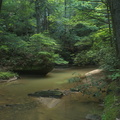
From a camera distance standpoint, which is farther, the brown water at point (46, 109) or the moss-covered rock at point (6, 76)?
the moss-covered rock at point (6, 76)

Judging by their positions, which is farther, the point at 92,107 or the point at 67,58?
the point at 67,58

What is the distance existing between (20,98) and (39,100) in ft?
3.20

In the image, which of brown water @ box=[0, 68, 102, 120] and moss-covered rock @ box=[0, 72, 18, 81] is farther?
moss-covered rock @ box=[0, 72, 18, 81]

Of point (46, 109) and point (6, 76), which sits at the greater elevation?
point (6, 76)

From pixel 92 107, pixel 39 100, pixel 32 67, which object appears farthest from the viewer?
pixel 32 67

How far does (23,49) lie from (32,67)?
239 centimetres

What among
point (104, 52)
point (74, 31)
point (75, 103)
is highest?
point (74, 31)

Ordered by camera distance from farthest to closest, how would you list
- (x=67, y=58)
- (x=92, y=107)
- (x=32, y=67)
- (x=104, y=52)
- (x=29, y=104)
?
(x=67, y=58), (x=32, y=67), (x=104, y=52), (x=29, y=104), (x=92, y=107)

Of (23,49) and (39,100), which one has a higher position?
(23,49)

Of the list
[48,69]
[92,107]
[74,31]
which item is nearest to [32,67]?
[48,69]

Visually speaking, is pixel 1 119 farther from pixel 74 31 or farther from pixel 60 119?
pixel 74 31

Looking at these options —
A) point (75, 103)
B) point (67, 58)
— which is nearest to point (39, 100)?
point (75, 103)

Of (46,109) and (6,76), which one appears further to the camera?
(6,76)

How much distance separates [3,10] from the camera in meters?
15.6
